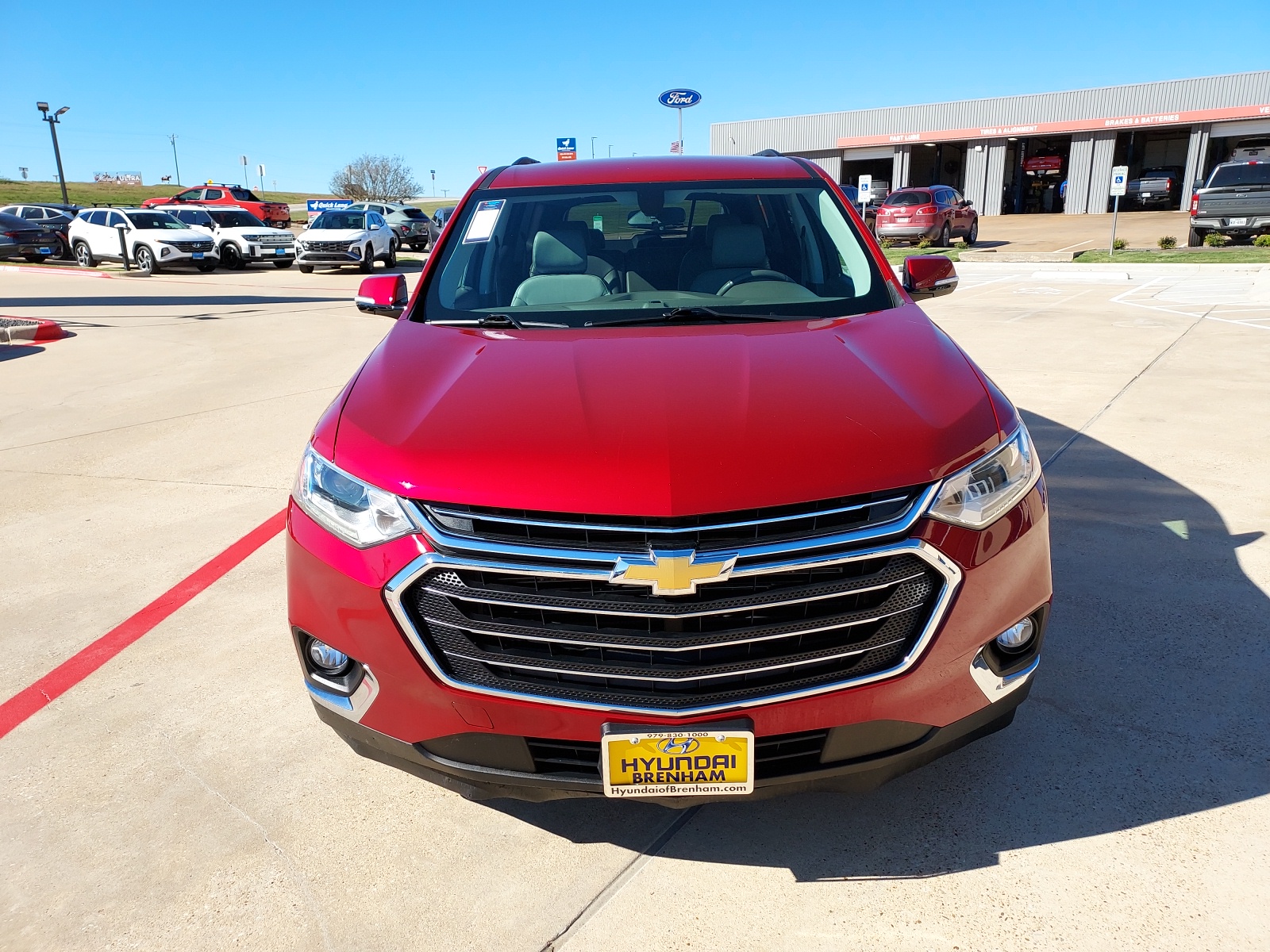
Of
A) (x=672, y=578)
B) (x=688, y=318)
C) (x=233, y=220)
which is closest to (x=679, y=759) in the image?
(x=672, y=578)

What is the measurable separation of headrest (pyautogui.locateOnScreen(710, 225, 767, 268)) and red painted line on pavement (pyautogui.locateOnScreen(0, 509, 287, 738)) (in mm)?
1886

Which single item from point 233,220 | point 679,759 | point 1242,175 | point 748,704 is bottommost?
point 679,759

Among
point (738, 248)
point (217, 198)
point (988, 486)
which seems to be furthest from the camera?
point (217, 198)

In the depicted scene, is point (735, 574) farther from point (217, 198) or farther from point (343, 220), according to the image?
point (217, 198)

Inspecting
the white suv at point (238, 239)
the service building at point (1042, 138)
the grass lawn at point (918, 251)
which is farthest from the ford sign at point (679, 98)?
the service building at point (1042, 138)

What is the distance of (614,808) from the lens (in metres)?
2.70

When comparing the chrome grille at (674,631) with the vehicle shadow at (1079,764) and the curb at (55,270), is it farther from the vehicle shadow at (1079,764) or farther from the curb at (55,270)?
the curb at (55,270)

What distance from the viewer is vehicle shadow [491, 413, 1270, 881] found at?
252cm

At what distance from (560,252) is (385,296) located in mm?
831

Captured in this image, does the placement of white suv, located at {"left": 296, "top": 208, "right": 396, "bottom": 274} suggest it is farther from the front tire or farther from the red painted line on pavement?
the red painted line on pavement

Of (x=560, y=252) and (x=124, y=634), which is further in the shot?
(x=124, y=634)

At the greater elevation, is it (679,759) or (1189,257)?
(679,759)

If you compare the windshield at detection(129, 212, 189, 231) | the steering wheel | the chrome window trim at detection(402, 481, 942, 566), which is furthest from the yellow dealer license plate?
the windshield at detection(129, 212, 189, 231)

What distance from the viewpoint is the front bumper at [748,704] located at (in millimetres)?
2121
